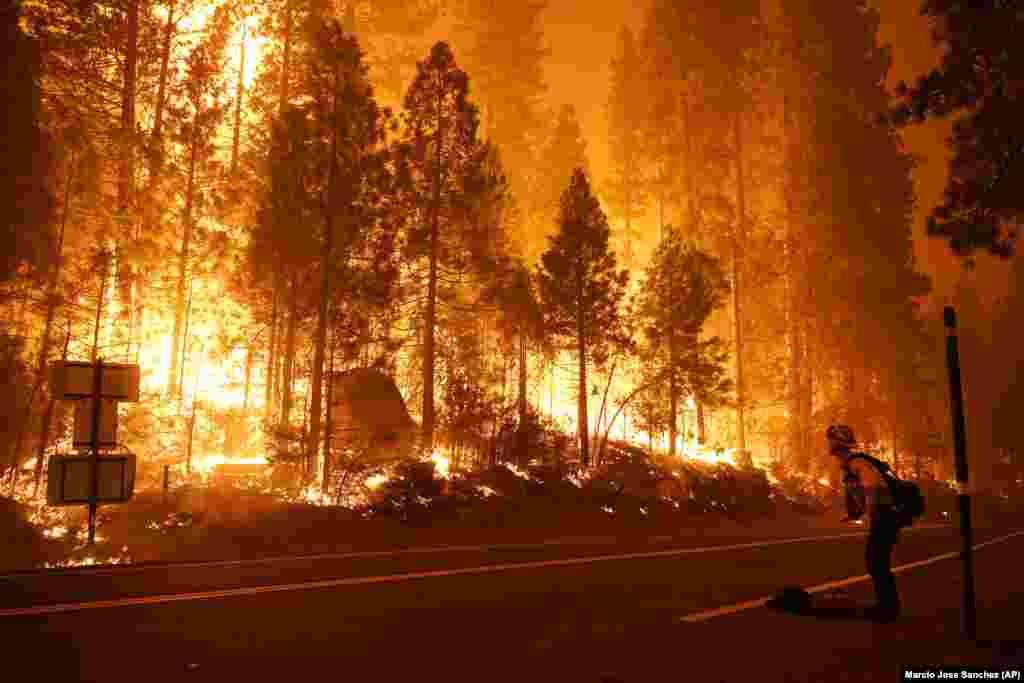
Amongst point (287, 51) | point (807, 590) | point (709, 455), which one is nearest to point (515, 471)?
point (807, 590)

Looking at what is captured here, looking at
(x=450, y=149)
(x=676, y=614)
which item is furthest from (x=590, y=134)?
(x=676, y=614)

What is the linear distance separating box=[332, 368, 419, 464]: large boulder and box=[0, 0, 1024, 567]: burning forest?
10 centimetres

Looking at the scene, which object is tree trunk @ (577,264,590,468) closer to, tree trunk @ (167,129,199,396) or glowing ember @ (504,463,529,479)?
glowing ember @ (504,463,529,479)

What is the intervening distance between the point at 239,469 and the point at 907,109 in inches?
666

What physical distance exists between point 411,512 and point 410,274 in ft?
27.6

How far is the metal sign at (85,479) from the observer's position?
9.61 m

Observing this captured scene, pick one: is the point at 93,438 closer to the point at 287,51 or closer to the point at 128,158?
the point at 128,158

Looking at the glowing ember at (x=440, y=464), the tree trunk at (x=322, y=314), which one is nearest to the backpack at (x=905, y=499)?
the glowing ember at (x=440, y=464)

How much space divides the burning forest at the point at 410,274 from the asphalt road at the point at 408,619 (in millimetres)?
4226

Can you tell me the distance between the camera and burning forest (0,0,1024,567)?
14.7 meters

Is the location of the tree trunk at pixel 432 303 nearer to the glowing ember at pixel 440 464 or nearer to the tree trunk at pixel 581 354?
the glowing ember at pixel 440 464

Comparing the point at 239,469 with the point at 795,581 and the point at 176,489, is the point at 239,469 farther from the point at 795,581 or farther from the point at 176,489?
the point at 795,581

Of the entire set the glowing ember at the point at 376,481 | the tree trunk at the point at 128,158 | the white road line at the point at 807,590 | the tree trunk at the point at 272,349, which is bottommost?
the white road line at the point at 807,590

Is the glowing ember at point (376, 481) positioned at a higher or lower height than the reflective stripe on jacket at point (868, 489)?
lower
